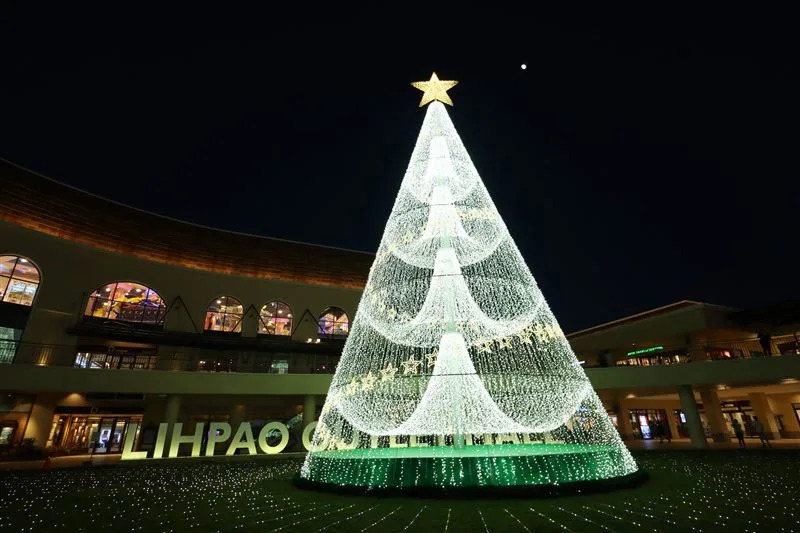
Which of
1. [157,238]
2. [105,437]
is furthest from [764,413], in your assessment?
[105,437]

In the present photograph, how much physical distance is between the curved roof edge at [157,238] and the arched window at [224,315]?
5.27 feet

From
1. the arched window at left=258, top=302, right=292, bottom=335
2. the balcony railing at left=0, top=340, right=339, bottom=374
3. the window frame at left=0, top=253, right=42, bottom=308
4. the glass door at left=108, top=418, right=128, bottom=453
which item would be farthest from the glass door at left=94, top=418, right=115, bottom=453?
the arched window at left=258, top=302, right=292, bottom=335

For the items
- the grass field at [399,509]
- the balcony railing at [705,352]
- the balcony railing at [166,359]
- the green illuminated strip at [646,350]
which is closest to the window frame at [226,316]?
the balcony railing at [166,359]

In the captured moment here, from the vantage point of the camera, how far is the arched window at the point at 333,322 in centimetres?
2356

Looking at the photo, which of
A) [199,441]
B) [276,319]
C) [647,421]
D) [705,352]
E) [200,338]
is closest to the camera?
[199,441]

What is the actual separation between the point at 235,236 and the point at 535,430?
1902cm

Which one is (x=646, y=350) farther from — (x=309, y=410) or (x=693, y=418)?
(x=309, y=410)

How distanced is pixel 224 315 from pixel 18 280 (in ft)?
26.7

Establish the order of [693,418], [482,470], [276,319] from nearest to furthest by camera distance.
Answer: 1. [482,470]
2. [693,418]
3. [276,319]

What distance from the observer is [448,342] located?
8586mm

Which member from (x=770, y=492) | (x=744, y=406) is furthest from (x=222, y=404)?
(x=744, y=406)

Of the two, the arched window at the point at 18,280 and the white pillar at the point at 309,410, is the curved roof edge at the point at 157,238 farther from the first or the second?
the white pillar at the point at 309,410

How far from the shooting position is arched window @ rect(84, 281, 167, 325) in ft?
63.0

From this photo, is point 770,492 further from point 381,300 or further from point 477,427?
point 381,300
